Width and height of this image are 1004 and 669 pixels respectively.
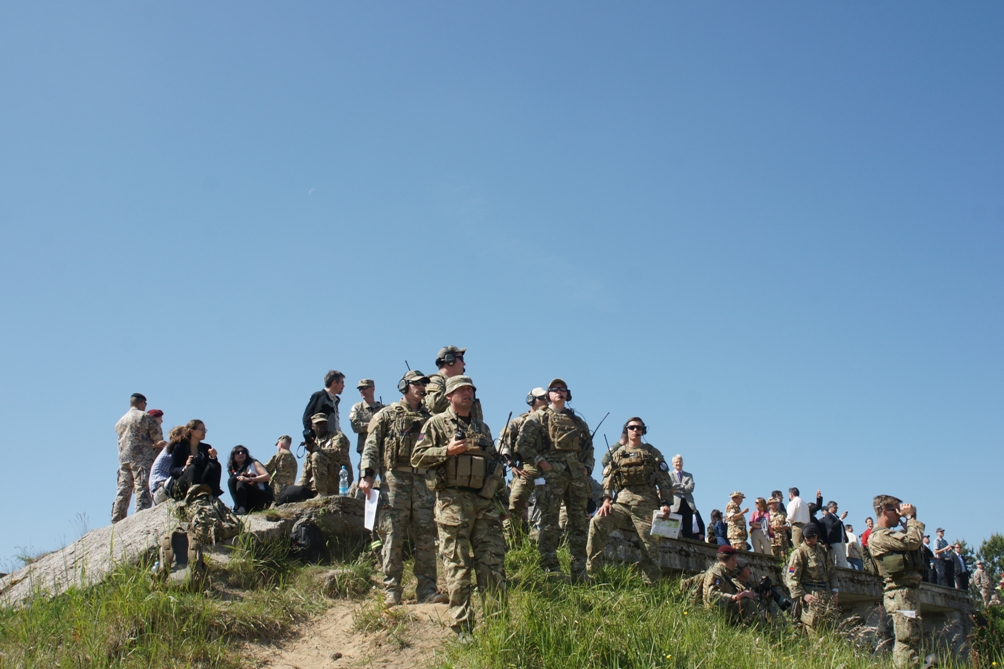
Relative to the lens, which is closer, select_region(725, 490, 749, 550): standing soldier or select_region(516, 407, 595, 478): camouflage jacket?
select_region(516, 407, 595, 478): camouflage jacket

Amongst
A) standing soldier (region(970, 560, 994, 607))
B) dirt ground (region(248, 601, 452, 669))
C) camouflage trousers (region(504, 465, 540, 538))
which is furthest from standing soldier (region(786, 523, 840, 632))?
standing soldier (region(970, 560, 994, 607))

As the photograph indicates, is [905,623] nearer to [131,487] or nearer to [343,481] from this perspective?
[343,481]

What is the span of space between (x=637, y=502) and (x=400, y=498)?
2.92 meters

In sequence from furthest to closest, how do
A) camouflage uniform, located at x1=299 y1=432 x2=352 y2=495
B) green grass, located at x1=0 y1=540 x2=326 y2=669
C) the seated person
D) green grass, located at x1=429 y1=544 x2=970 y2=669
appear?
camouflage uniform, located at x1=299 y1=432 x2=352 y2=495
the seated person
green grass, located at x1=0 y1=540 x2=326 y2=669
green grass, located at x1=429 y1=544 x2=970 y2=669

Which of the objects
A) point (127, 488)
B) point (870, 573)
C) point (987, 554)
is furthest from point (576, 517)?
point (987, 554)

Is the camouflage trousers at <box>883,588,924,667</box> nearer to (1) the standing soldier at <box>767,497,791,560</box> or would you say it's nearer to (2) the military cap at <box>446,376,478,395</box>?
(1) the standing soldier at <box>767,497,791,560</box>

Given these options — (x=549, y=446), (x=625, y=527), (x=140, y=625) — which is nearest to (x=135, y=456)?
(x=140, y=625)

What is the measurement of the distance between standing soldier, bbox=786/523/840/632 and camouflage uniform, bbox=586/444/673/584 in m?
2.31

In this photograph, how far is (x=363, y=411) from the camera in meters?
11.2

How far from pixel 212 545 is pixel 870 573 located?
39.1 ft

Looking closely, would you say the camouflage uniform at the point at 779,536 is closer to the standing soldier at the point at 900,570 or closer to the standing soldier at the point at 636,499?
the standing soldier at the point at 900,570

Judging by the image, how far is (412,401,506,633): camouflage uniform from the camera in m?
6.77

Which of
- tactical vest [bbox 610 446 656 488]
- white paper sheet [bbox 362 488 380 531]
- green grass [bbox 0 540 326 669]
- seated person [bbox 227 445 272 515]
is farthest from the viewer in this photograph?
seated person [bbox 227 445 272 515]

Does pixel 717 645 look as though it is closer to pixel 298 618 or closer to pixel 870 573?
pixel 298 618
